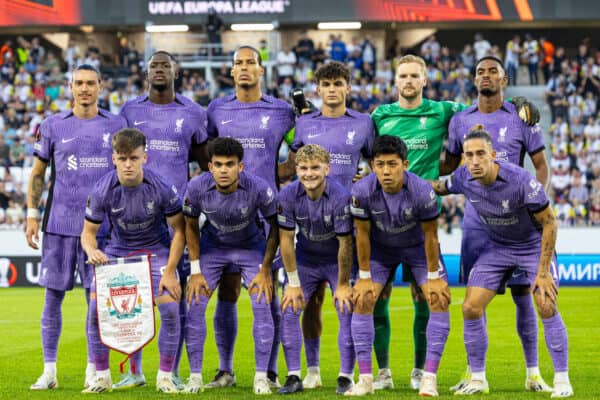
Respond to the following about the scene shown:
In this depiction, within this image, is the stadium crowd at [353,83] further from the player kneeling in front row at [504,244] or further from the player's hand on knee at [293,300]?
the player's hand on knee at [293,300]

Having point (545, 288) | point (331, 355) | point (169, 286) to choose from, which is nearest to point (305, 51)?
point (331, 355)

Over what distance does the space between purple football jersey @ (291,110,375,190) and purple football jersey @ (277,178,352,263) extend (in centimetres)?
37

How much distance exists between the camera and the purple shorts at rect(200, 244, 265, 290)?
866 cm

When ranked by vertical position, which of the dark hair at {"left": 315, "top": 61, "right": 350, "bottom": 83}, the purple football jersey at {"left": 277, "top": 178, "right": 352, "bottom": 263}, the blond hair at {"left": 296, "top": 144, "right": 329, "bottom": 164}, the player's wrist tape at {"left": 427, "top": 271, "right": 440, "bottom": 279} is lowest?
the player's wrist tape at {"left": 427, "top": 271, "right": 440, "bottom": 279}

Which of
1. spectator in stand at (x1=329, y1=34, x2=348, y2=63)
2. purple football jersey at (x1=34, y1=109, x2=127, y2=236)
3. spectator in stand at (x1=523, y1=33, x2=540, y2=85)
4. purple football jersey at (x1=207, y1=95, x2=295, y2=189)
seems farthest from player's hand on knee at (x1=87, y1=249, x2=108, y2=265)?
spectator in stand at (x1=523, y1=33, x2=540, y2=85)

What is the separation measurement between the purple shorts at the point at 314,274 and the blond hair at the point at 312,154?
2.91ft

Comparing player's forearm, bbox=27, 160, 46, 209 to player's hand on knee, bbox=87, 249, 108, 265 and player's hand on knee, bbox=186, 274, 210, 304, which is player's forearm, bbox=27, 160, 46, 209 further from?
player's hand on knee, bbox=186, 274, 210, 304

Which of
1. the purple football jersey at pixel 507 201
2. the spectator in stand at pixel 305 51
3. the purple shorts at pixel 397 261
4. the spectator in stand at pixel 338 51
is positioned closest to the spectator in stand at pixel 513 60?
the spectator in stand at pixel 338 51

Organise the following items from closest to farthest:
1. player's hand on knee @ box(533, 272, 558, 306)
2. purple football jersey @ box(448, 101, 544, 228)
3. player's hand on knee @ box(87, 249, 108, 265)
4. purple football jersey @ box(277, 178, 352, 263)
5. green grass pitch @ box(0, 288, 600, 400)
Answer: player's hand on knee @ box(533, 272, 558, 306) → player's hand on knee @ box(87, 249, 108, 265) → purple football jersey @ box(277, 178, 352, 263) → green grass pitch @ box(0, 288, 600, 400) → purple football jersey @ box(448, 101, 544, 228)

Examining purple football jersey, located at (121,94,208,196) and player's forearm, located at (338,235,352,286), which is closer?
player's forearm, located at (338,235,352,286)

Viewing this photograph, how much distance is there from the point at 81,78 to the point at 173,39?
85.0 ft

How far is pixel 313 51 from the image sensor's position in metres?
31.6

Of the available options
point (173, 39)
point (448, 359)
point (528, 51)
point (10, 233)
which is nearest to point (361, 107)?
point (528, 51)

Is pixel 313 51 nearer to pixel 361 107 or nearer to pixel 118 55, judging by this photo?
pixel 361 107
